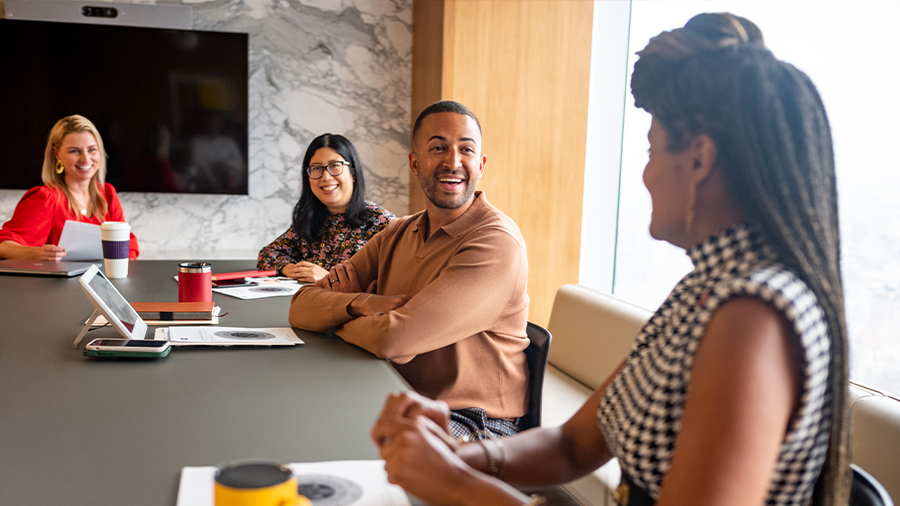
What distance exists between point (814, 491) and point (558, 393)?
67.7 inches

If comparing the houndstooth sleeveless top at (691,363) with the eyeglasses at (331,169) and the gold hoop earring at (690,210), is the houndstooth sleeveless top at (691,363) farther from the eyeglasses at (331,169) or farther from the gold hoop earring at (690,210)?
the eyeglasses at (331,169)

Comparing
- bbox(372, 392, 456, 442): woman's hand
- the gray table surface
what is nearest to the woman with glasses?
the gray table surface

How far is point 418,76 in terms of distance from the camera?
4.64m

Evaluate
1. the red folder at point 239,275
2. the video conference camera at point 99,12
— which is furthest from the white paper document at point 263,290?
the video conference camera at point 99,12

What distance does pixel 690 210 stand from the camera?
0.78m

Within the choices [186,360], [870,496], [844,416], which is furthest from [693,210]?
[186,360]

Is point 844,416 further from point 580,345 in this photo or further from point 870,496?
point 580,345

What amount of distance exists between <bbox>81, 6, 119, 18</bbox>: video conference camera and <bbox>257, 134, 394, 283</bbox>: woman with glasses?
2.24m

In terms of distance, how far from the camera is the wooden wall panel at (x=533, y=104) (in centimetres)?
395

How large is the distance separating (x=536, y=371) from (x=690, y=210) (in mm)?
Result: 946

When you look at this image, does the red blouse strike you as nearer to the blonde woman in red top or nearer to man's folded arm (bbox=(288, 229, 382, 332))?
the blonde woman in red top

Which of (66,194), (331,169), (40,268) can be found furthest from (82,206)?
(331,169)

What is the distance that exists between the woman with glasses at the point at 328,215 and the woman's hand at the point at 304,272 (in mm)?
178

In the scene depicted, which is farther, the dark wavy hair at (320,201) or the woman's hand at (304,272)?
the dark wavy hair at (320,201)
